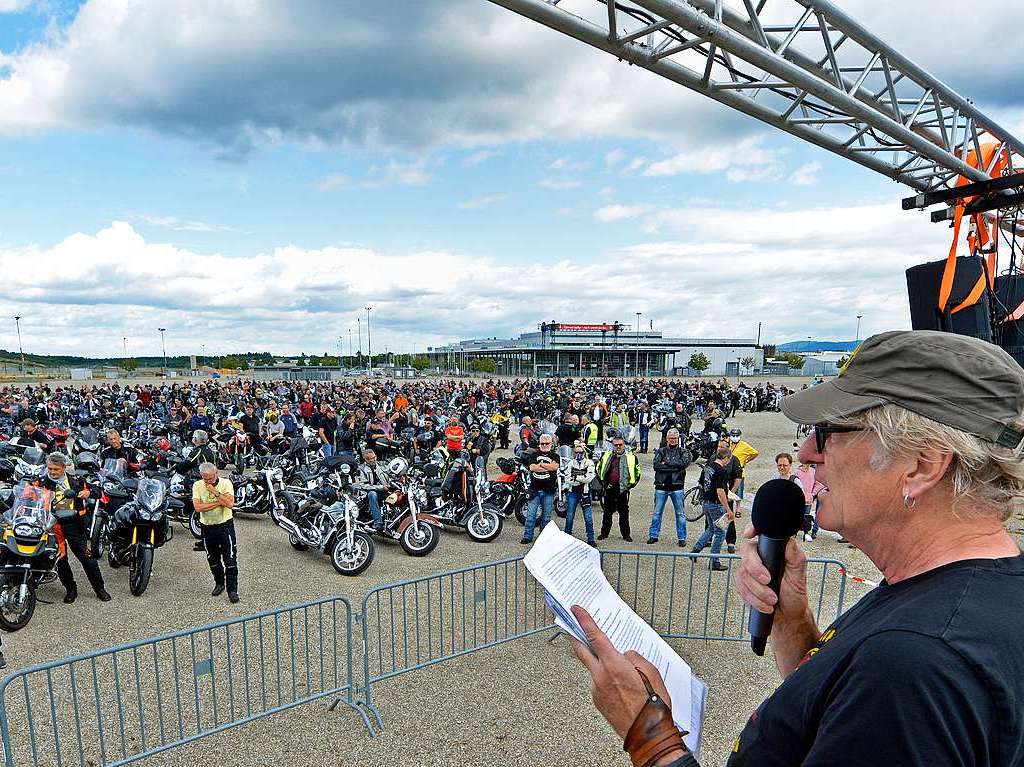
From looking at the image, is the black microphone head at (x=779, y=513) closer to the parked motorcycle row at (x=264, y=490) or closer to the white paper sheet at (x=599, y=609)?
the white paper sheet at (x=599, y=609)

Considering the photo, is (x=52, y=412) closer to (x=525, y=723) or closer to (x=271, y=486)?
(x=271, y=486)

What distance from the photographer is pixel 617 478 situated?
8.35 meters

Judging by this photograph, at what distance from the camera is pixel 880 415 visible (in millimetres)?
1035

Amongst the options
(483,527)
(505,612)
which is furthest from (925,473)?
(483,527)

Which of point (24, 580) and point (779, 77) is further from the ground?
point (779, 77)

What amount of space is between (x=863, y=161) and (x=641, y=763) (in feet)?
23.8

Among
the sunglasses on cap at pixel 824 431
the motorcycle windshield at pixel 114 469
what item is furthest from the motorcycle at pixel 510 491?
the sunglasses on cap at pixel 824 431

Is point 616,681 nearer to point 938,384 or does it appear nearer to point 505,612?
point 938,384

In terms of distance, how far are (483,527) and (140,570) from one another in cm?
433

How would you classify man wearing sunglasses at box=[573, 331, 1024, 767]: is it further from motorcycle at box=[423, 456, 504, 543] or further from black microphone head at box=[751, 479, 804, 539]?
motorcycle at box=[423, 456, 504, 543]

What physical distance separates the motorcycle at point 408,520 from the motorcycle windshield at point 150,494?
2.45m

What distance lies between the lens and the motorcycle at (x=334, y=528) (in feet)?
23.0

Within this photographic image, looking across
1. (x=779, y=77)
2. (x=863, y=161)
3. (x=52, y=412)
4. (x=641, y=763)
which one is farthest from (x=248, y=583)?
(x=52, y=412)

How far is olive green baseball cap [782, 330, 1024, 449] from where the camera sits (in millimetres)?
959
